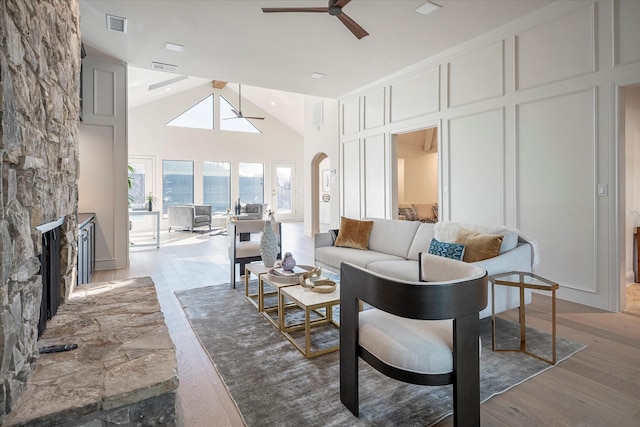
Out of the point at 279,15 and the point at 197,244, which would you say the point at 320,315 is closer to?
the point at 279,15

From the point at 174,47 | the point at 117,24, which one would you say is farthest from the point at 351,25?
the point at 117,24

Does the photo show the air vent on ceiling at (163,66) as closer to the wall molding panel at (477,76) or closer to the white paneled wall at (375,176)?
the white paneled wall at (375,176)

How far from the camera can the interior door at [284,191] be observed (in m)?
12.6

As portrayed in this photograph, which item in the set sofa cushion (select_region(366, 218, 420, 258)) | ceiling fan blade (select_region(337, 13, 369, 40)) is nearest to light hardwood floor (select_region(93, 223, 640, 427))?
sofa cushion (select_region(366, 218, 420, 258))

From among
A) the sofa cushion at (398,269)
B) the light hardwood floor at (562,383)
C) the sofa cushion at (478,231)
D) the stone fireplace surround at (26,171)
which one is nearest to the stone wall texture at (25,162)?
the stone fireplace surround at (26,171)

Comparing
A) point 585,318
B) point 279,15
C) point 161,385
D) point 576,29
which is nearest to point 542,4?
point 576,29

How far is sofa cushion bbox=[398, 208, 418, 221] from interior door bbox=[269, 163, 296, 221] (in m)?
6.23

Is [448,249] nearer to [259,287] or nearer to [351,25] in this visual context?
[259,287]

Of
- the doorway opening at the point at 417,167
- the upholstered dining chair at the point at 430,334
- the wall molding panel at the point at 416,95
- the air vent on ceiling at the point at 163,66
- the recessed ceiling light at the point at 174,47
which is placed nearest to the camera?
→ the upholstered dining chair at the point at 430,334

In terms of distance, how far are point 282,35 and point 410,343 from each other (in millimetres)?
4046

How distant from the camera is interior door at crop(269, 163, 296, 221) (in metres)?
12.6

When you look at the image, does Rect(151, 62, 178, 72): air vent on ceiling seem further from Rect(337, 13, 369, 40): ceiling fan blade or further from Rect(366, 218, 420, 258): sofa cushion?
Rect(366, 218, 420, 258): sofa cushion

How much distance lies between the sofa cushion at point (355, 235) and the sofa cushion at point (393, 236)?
8 cm

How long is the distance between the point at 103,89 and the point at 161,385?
4.86 m
